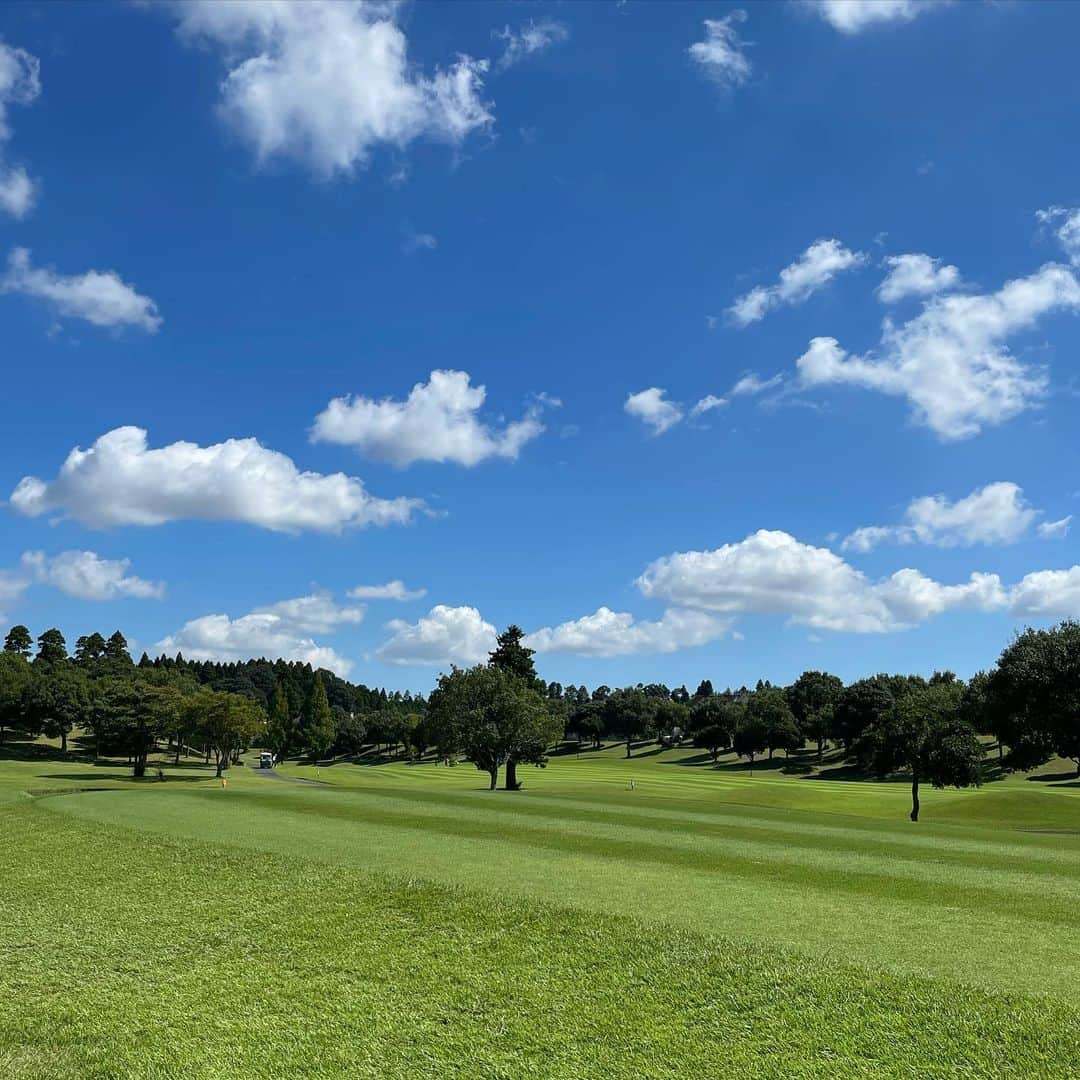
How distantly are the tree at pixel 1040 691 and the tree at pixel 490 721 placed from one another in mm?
32506

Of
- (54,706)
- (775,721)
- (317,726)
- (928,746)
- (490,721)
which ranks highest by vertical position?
(928,746)

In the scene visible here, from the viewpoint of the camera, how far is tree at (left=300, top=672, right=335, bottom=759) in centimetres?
15600

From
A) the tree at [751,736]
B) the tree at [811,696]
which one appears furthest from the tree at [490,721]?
the tree at [811,696]

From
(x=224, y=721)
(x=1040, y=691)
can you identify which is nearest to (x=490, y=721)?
(x=224, y=721)

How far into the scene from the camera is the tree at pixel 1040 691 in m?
48.7

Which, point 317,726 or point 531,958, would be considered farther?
point 317,726

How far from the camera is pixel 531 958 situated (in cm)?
1305

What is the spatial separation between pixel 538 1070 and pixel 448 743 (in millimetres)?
58805

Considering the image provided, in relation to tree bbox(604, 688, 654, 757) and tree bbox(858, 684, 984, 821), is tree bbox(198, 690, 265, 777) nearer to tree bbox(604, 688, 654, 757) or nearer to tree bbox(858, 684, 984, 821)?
tree bbox(858, 684, 984, 821)

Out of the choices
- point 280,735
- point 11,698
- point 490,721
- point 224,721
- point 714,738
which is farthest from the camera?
point 714,738

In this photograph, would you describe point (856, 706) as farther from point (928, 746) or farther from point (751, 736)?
point (928, 746)

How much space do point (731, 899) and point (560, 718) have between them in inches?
2174

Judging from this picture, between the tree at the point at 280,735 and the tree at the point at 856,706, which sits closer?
the tree at the point at 856,706

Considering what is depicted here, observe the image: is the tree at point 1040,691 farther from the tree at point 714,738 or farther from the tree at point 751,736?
the tree at point 714,738
